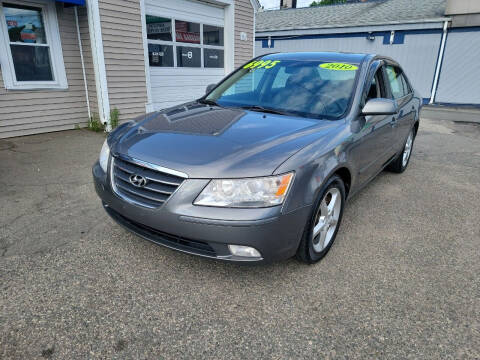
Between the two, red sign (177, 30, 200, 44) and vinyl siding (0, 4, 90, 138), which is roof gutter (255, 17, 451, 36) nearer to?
red sign (177, 30, 200, 44)

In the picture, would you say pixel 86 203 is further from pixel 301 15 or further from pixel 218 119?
pixel 301 15

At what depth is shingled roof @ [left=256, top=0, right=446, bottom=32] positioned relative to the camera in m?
14.3

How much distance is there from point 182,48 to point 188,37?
1.13ft

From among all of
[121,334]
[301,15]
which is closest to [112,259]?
[121,334]

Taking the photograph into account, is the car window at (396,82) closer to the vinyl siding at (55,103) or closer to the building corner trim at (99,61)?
the building corner trim at (99,61)

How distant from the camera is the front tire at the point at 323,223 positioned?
7.92 ft

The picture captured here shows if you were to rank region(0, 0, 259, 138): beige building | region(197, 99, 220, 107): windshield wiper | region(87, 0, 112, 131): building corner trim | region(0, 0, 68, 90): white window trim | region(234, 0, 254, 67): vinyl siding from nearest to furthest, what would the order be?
region(197, 99, 220, 107): windshield wiper
region(0, 0, 68, 90): white window trim
region(0, 0, 259, 138): beige building
region(87, 0, 112, 131): building corner trim
region(234, 0, 254, 67): vinyl siding

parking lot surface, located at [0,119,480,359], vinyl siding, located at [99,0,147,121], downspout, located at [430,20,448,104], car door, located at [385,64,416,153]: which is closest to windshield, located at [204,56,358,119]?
car door, located at [385,64,416,153]

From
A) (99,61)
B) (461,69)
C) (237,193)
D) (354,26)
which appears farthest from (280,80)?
(354,26)

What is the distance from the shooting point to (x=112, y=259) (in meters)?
2.69

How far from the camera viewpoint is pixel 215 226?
80.0 inches

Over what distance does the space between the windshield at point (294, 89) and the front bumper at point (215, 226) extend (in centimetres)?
119

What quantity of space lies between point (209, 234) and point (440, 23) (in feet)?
49.1

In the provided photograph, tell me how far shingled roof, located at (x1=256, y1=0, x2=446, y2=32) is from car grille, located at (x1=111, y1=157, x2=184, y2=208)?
48.7 ft
